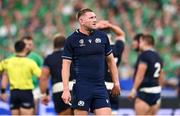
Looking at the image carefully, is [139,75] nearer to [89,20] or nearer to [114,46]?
[114,46]

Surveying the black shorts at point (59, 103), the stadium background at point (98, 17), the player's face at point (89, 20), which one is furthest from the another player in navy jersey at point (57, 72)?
the stadium background at point (98, 17)

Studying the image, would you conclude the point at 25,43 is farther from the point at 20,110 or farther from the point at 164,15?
the point at 164,15

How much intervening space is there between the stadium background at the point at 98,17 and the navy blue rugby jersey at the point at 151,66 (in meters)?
5.44

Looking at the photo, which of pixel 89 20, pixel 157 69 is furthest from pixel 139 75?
pixel 89 20

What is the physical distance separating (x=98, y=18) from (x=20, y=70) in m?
6.86

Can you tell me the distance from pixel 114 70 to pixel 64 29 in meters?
10.6

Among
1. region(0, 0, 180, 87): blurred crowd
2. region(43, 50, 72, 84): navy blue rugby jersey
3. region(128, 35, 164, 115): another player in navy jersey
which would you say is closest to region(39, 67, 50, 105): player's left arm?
region(43, 50, 72, 84): navy blue rugby jersey

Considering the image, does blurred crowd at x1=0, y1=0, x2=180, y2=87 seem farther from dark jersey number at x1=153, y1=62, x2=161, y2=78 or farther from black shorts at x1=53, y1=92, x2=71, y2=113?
black shorts at x1=53, y1=92, x2=71, y2=113

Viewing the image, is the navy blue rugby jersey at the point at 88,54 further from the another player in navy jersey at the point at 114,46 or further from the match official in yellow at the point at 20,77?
the match official in yellow at the point at 20,77

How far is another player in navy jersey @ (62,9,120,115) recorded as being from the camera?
36.5 feet

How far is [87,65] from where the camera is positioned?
11.2m

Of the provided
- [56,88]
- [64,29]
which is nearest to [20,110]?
[56,88]

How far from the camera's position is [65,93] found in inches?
431

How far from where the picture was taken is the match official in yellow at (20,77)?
14.8 metres
